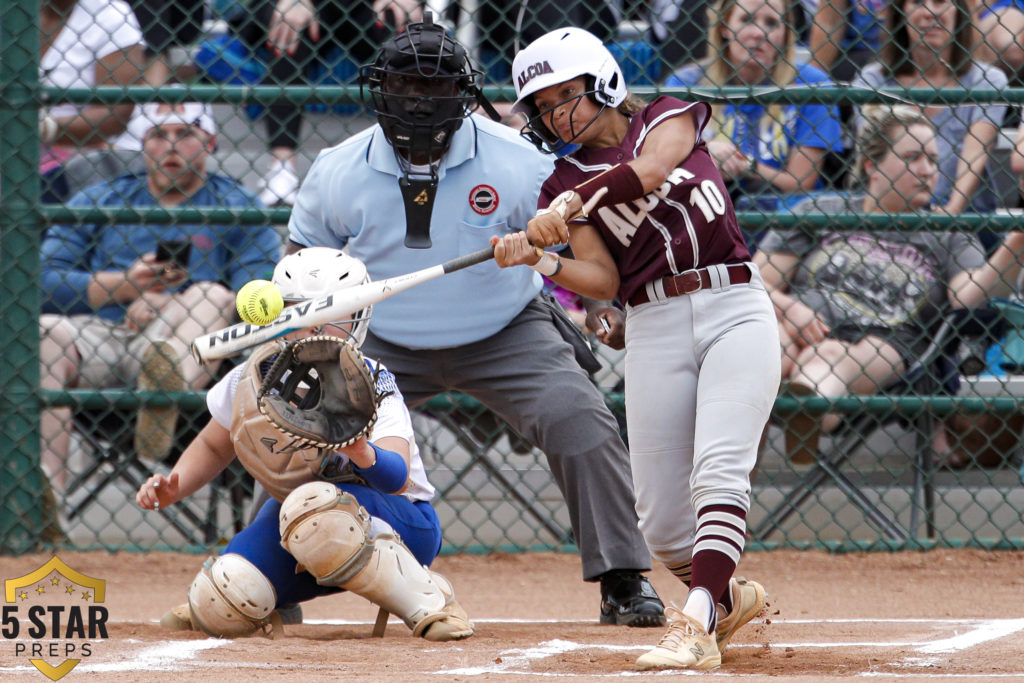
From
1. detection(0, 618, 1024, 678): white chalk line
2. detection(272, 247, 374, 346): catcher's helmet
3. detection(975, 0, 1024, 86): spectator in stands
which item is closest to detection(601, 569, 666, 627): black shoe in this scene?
detection(0, 618, 1024, 678): white chalk line

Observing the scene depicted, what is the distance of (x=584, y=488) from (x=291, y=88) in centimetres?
205

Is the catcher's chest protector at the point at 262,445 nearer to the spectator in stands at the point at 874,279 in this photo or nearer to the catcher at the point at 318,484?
the catcher at the point at 318,484

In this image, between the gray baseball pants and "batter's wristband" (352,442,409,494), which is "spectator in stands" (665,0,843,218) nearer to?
the gray baseball pants

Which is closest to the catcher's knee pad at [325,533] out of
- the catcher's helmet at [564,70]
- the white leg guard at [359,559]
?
the white leg guard at [359,559]

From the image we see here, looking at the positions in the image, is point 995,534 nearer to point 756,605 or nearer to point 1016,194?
point 1016,194

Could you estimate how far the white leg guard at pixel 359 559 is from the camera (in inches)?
126

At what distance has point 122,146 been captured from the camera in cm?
581

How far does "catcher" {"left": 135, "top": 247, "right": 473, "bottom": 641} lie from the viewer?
10.1 ft

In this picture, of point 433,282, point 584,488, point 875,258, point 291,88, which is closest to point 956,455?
point 875,258

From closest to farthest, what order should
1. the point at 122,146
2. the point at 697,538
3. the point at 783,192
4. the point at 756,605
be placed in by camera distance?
the point at 697,538, the point at 756,605, the point at 783,192, the point at 122,146

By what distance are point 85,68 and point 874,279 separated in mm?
3381

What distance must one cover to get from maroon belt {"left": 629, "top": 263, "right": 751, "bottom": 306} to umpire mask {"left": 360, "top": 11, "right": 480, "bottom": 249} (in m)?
0.96

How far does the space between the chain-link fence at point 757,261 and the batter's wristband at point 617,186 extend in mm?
1859

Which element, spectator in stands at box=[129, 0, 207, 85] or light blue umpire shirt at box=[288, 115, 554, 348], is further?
spectator in stands at box=[129, 0, 207, 85]
